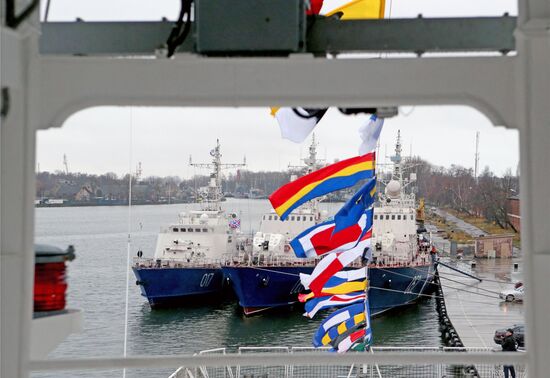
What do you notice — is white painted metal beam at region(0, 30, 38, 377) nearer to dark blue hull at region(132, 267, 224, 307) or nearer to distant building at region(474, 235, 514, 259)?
dark blue hull at region(132, 267, 224, 307)

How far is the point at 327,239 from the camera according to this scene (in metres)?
7.25

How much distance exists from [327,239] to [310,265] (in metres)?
9.96

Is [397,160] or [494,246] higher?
[397,160]

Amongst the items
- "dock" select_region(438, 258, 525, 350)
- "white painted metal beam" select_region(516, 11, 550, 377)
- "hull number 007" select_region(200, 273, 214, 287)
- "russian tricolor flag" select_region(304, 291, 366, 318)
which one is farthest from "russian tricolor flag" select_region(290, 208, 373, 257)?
"hull number 007" select_region(200, 273, 214, 287)

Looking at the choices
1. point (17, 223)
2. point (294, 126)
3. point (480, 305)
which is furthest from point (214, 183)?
point (17, 223)

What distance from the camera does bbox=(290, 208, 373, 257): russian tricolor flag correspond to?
23.6 feet

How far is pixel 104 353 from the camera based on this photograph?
13.4 meters

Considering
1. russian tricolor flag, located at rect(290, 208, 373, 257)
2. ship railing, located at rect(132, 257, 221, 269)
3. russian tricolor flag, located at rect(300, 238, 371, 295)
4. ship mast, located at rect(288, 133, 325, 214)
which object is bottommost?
ship railing, located at rect(132, 257, 221, 269)

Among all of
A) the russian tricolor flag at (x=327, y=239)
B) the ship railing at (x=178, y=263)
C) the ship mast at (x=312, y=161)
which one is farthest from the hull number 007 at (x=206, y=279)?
the russian tricolor flag at (x=327, y=239)

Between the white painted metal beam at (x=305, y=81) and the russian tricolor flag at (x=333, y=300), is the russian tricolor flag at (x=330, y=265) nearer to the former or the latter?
the russian tricolor flag at (x=333, y=300)

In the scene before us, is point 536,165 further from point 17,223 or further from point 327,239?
point 327,239

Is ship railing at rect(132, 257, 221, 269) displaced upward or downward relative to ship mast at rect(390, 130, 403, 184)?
downward

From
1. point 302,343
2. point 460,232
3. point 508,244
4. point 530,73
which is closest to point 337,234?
point 530,73

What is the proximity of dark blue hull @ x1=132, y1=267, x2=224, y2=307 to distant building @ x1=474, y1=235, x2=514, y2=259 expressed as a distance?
1392 cm
